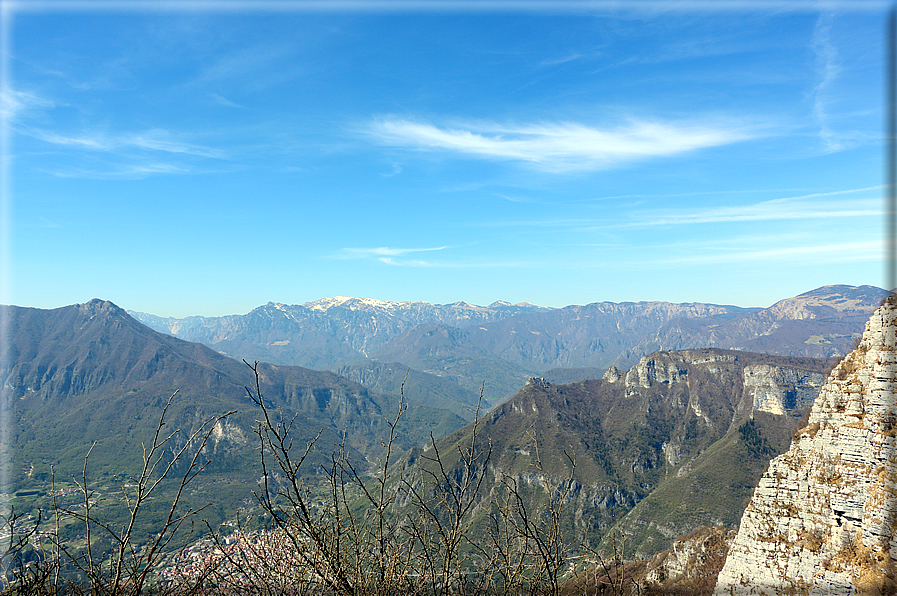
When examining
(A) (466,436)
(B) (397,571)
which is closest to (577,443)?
(A) (466,436)

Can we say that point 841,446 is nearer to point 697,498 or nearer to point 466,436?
point 697,498

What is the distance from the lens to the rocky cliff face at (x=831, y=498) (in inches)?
739

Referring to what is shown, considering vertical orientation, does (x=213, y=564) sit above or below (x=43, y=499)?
above

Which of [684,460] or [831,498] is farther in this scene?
[684,460]

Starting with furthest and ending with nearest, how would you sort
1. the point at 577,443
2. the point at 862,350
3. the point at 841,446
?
the point at 577,443 → the point at 862,350 → the point at 841,446

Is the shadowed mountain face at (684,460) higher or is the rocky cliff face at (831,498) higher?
the rocky cliff face at (831,498)

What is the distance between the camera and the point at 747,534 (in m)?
24.0

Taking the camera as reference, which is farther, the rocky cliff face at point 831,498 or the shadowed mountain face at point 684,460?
the shadowed mountain face at point 684,460

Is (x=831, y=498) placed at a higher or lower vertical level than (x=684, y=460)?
higher

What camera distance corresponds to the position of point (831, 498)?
21141mm

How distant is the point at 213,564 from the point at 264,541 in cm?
153

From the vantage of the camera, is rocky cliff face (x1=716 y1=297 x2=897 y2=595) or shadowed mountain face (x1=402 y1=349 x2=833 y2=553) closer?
rocky cliff face (x1=716 y1=297 x2=897 y2=595)

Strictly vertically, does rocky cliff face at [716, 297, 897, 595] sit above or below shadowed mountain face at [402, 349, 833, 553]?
above

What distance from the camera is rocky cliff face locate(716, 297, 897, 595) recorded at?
18766mm
